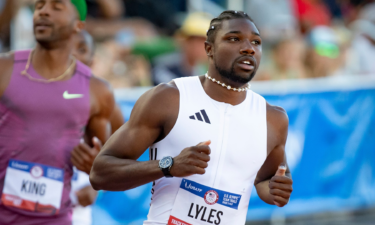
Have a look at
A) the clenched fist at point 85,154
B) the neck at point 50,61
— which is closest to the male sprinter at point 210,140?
the clenched fist at point 85,154

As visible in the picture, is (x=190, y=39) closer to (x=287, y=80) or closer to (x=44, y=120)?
(x=287, y=80)

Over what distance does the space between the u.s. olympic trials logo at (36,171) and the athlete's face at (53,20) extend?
91cm

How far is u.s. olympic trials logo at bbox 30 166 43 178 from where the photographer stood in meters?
3.99

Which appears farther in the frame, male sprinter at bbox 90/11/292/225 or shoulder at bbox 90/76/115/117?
shoulder at bbox 90/76/115/117

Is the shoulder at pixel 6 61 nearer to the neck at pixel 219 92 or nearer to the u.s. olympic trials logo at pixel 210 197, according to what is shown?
the neck at pixel 219 92

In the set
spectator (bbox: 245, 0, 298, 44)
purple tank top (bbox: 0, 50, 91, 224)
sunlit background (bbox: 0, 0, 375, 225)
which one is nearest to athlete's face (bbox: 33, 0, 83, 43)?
purple tank top (bbox: 0, 50, 91, 224)

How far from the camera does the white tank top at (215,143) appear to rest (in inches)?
127

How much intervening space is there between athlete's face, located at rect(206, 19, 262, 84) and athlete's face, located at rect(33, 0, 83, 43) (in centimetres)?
136

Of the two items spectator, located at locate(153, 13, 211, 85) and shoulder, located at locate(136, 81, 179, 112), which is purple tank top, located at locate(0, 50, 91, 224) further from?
spectator, located at locate(153, 13, 211, 85)

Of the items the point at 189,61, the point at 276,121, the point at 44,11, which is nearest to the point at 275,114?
the point at 276,121

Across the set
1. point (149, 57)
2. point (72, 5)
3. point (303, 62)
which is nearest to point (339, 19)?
point (303, 62)

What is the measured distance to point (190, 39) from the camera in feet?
24.4

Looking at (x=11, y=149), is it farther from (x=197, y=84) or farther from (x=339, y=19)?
(x=339, y=19)

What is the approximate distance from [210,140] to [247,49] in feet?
1.85
